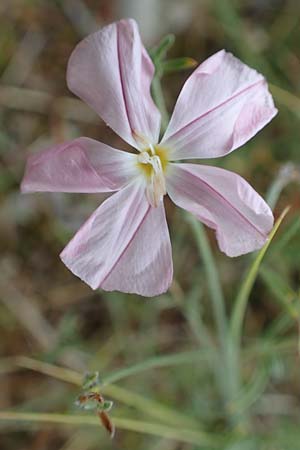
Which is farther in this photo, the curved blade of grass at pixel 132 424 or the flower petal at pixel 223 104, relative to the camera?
the curved blade of grass at pixel 132 424

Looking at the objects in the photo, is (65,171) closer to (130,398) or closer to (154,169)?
(154,169)

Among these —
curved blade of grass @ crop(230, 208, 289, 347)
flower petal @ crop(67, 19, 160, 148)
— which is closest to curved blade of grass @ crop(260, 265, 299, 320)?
curved blade of grass @ crop(230, 208, 289, 347)

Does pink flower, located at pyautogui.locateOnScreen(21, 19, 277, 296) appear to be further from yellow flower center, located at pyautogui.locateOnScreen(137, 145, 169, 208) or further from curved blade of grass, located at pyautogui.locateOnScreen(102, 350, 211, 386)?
curved blade of grass, located at pyautogui.locateOnScreen(102, 350, 211, 386)

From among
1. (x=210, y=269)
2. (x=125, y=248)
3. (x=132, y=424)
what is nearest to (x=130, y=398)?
(x=132, y=424)

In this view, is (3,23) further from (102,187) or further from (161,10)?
(102,187)

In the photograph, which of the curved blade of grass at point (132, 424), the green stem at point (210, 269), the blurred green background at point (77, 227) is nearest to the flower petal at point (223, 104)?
the green stem at point (210, 269)

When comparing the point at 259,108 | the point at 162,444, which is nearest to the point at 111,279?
the point at 259,108

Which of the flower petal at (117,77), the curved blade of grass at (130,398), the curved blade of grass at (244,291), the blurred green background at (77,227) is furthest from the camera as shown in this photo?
the blurred green background at (77,227)

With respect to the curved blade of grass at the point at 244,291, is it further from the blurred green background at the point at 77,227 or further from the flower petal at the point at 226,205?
the blurred green background at the point at 77,227
